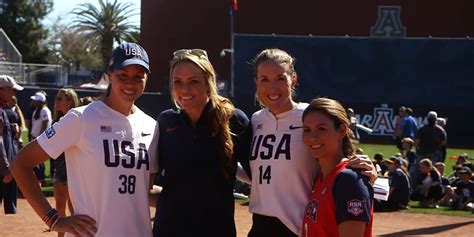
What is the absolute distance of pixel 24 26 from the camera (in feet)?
218

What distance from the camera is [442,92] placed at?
3039 centimetres

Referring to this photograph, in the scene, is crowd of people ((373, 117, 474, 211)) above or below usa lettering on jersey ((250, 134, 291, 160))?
below

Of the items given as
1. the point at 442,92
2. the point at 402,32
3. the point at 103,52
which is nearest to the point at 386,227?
the point at 442,92

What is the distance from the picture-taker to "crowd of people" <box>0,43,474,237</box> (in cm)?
400

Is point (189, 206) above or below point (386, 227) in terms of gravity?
above

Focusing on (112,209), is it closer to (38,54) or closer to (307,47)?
(307,47)

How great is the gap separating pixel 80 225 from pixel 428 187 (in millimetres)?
11674

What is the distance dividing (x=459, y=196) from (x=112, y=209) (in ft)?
37.8

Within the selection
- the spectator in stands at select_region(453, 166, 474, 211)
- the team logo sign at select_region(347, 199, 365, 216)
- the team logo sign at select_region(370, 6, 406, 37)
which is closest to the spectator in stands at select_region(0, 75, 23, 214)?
the team logo sign at select_region(347, 199, 365, 216)

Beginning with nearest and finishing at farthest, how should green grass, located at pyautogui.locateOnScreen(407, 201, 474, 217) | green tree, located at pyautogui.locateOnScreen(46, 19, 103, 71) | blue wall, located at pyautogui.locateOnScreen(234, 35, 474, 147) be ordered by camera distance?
1. green grass, located at pyautogui.locateOnScreen(407, 201, 474, 217)
2. blue wall, located at pyautogui.locateOnScreen(234, 35, 474, 147)
3. green tree, located at pyautogui.locateOnScreen(46, 19, 103, 71)

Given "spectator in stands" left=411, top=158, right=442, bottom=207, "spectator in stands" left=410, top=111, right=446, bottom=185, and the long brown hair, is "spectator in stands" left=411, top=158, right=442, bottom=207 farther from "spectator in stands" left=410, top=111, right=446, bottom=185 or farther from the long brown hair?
the long brown hair

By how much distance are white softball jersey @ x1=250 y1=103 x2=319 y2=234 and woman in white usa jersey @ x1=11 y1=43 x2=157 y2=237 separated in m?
0.64

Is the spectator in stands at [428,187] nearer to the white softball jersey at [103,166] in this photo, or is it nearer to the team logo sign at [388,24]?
the white softball jersey at [103,166]

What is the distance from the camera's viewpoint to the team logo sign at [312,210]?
3863 millimetres
